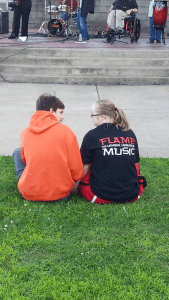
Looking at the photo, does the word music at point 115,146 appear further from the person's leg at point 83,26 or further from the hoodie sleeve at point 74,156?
the person's leg at point 83,26

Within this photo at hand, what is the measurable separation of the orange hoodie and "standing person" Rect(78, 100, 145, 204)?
0.16 m

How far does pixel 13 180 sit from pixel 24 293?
2.06 meters

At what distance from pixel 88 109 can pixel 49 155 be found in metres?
3.92

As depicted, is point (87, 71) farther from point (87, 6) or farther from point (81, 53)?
point (87, 6)

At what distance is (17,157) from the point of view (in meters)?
4.64

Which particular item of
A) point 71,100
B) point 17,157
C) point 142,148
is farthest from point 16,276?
point 71,100

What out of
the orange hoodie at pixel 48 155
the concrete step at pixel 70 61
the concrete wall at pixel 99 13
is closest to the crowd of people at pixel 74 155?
the orange hoodie at pixel 48 155

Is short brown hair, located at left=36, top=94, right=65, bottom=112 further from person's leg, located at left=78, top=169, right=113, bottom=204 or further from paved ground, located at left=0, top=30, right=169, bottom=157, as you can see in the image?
paved ground, located at left=0, top=30, right=169, bottom=157

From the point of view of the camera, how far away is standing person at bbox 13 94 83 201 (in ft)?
13.6

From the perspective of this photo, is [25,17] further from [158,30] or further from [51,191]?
[51,191]

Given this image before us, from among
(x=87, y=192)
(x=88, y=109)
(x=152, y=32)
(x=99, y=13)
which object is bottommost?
(x=88, y=109)

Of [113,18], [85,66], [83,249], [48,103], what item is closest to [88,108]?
[85,66]

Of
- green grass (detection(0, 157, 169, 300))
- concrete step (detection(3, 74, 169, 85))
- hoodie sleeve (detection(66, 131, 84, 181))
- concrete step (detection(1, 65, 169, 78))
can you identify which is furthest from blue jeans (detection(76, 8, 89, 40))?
hoodie sleeve (detection(66, 131, 84, 181))

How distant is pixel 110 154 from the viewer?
4137 millimetres
